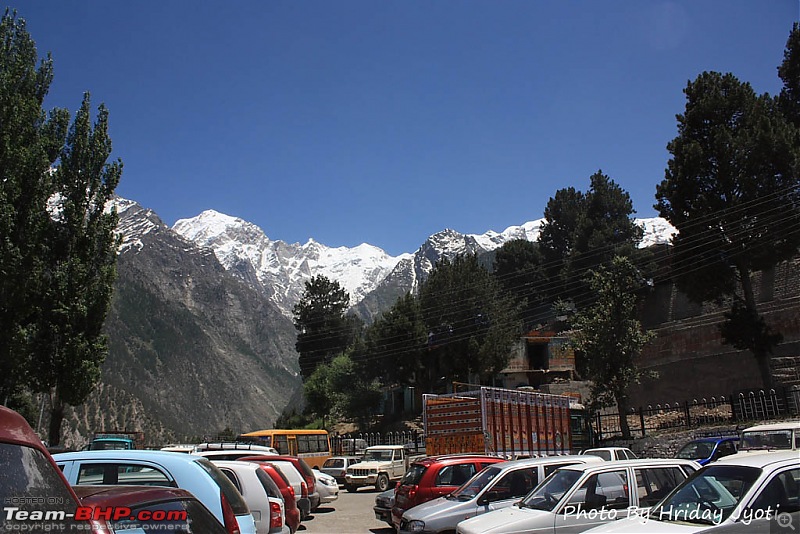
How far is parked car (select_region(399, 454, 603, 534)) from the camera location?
10.1 metres

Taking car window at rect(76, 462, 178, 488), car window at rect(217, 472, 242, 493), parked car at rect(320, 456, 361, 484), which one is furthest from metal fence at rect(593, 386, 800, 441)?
car window at rect(76, 462, 178, 488)

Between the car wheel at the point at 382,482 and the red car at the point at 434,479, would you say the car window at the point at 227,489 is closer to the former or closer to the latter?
the red car at the point at 434,479

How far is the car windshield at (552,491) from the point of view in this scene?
8.68 meters

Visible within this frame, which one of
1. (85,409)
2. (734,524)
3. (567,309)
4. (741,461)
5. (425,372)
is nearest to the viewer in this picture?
(734,524)

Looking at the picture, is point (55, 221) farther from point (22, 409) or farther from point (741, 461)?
point (741, 461)

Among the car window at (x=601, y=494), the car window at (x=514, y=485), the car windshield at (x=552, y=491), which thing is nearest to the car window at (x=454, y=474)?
the car window at (x=514, y=485)

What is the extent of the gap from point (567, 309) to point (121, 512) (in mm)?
63332

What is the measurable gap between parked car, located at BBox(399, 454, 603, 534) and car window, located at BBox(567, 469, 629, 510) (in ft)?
4.66

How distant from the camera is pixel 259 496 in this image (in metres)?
9.32

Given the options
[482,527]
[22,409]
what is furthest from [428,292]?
[482,527]

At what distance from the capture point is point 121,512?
4.13m

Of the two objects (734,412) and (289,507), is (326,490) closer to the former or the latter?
(289,507)

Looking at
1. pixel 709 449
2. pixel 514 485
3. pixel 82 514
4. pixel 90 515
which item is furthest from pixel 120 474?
pixel 709 449

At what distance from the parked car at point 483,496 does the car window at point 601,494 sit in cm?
142
